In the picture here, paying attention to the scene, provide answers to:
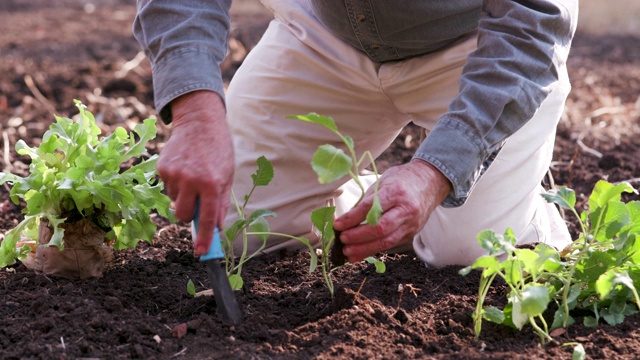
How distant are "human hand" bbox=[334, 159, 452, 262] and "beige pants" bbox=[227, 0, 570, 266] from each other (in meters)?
0.65

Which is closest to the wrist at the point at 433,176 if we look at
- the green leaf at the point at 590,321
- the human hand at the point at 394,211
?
the human hand at the point at 394,211

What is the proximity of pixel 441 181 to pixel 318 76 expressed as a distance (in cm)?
97

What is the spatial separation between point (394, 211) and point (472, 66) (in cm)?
46

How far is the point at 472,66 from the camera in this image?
2.19 m

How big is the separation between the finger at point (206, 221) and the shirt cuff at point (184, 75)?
302mm

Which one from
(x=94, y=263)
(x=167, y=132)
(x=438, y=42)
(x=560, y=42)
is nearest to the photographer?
(x=560, y=42)

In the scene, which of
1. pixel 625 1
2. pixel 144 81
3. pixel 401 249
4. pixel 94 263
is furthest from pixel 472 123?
pixel 625 1

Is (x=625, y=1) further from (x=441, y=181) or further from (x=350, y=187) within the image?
(x=441, y=181)

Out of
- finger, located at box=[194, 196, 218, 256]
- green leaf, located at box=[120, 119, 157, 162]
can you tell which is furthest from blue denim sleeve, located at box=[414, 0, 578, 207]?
green leaf, located at box=[120, 119, 157, 162]

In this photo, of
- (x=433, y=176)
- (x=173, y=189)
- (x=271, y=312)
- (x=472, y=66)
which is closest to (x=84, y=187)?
(x=173, y=189)

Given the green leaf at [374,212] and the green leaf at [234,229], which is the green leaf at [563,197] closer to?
the green leaf at [374,212]

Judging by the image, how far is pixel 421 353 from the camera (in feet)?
6.44

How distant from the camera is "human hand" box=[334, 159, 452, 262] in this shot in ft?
6.48

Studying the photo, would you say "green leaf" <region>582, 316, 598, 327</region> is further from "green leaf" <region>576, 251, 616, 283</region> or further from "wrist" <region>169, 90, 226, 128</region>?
"wrist" <region>169, 90, 226, 128</region>
